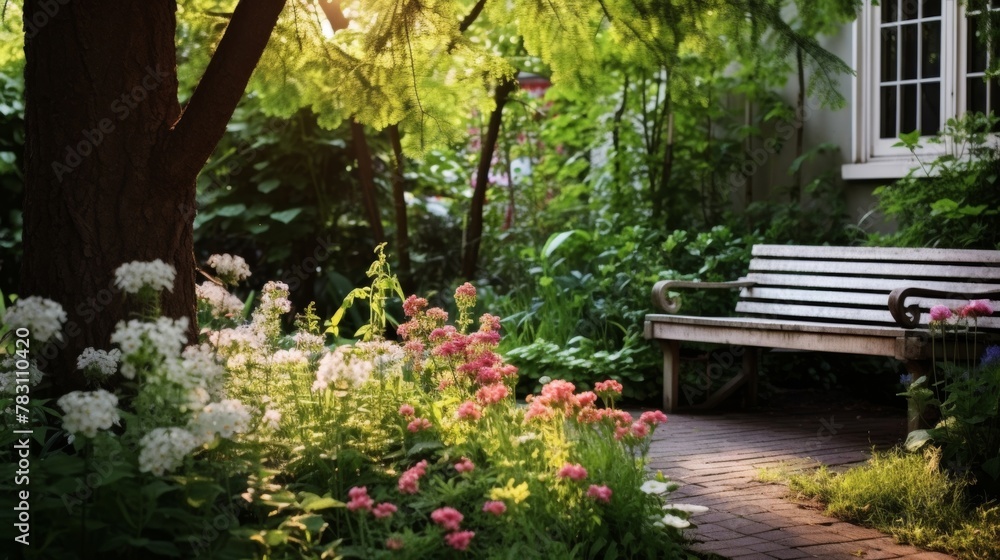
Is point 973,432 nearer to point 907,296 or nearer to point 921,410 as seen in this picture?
point 921,410

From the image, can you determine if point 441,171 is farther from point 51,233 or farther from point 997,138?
point 51,233

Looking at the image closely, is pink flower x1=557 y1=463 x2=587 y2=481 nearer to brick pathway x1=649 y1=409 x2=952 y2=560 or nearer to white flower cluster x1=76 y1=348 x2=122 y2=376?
brick pathway x1=649 y1=409 x2=952 y2=560

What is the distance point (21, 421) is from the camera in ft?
12.1

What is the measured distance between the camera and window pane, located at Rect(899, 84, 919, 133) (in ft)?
26.5

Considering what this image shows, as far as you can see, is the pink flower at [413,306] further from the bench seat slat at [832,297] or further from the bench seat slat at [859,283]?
the bench seat slat at [832,297]

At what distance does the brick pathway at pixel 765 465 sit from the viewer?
12.3 ft

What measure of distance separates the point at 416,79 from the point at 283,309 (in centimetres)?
137

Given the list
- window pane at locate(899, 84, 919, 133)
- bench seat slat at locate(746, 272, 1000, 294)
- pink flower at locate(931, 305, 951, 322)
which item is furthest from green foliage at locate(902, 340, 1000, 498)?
window pane at locate(899, 84, 919, 133)

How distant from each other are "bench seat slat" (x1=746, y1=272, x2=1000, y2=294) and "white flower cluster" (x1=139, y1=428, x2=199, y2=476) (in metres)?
4.18

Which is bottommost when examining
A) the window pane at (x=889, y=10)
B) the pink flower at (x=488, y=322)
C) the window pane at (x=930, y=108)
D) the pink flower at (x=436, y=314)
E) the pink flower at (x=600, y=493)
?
the pink flower at (x=600, y=493)

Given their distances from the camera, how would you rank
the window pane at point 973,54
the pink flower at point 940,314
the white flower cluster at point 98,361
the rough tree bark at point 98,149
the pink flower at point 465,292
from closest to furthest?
the white flower cluster at point 98,361, the rough tree bark at point 98,149, the pink flower at point 465,292, the pink flower at point 940,314, the window pane at point 973,54

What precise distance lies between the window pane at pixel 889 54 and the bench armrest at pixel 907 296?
3232 millimetres

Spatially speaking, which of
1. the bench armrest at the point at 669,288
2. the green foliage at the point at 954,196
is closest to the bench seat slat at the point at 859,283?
the bench armrest at the point at 669,288

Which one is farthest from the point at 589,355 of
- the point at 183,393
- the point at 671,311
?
the point at 183,393
